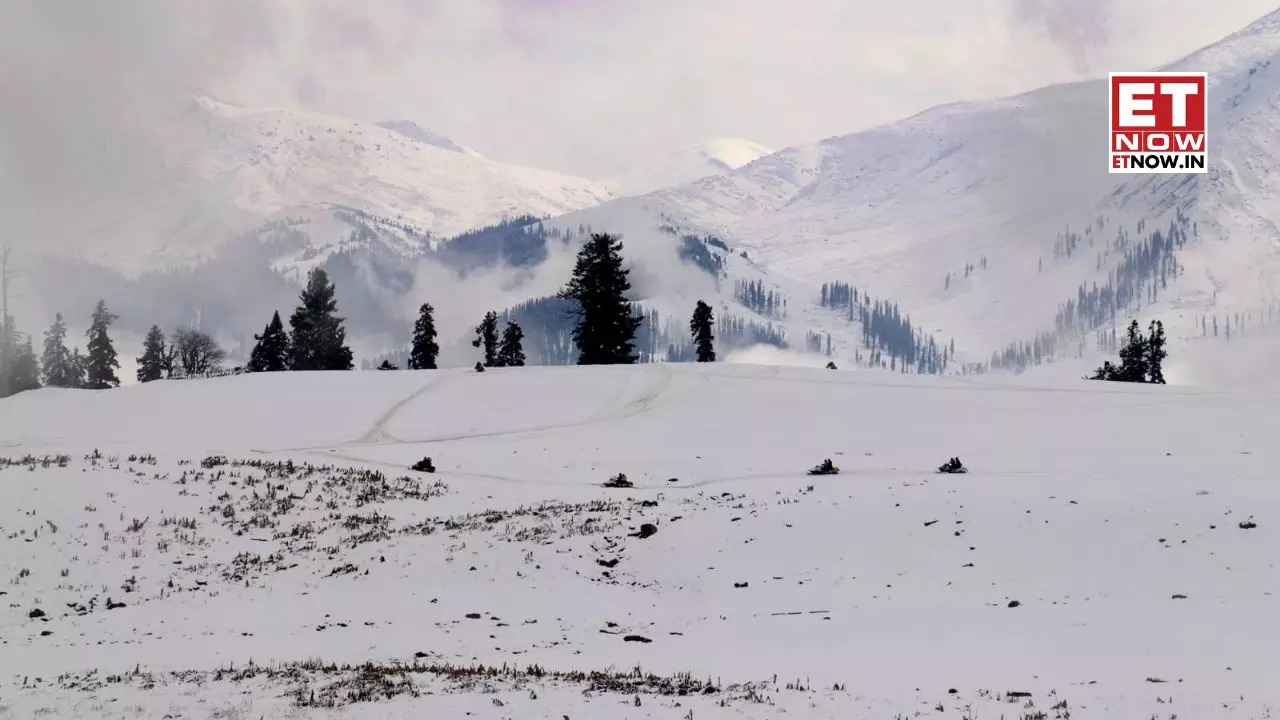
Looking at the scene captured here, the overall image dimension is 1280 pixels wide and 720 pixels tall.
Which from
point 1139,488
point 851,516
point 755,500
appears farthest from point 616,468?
point 1139,488

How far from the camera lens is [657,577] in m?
24.4

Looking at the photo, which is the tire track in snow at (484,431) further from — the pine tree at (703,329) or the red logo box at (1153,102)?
the red logo box at (1153,102)

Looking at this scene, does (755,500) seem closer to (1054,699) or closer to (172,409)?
(1054,699)

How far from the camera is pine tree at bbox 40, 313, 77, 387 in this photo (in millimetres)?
123312

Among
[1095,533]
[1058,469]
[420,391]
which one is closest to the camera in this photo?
[1095,533]

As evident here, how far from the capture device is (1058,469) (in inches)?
1313

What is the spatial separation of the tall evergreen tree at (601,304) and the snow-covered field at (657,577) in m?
42.4

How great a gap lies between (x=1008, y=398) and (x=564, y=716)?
5039cm

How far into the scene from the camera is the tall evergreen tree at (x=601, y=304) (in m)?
87.6

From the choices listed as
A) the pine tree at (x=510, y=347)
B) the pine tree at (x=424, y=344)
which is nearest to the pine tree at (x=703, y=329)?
the pine tree at (x=510, y=347)

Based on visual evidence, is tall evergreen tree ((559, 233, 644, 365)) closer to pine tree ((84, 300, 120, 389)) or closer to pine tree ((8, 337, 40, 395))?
pine tree ((84, 300, 120, 389))

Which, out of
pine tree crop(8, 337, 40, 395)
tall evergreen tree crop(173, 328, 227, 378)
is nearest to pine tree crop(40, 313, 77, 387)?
pine tree crop(8, 337, 40, 395)

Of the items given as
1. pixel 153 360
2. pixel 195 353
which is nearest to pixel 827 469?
pixel 195 353

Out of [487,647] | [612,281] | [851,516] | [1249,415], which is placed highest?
[612,281]
